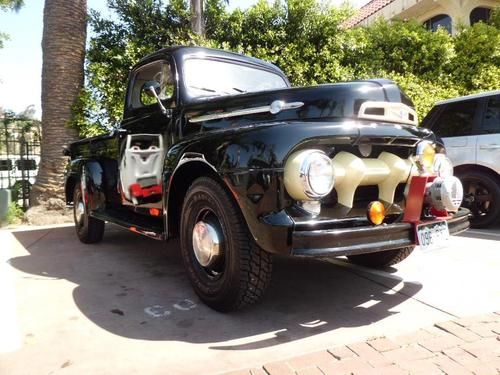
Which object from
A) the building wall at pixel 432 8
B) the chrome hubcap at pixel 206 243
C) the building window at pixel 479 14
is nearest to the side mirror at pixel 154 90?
the chrome hubcap at pixel 206 243

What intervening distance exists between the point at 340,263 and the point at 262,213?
200cm

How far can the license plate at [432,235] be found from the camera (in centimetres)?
262

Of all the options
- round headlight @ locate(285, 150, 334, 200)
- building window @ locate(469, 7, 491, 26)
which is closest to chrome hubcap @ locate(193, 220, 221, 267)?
round headlight @ locate(285, 150, 334, 200)

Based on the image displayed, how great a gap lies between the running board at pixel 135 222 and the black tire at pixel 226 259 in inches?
21.2

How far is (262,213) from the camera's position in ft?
7.83

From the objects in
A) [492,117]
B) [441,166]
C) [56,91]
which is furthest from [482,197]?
[56,91]

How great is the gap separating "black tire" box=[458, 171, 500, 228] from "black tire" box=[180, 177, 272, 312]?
409 centimetres

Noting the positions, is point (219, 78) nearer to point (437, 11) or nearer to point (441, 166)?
point (441, 166)

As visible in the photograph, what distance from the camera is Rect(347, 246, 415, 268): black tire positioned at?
3633 millimetres

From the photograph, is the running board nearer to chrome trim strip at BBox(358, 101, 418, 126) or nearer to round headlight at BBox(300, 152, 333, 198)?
round headlight at BBox(300, 152, 333, 198)

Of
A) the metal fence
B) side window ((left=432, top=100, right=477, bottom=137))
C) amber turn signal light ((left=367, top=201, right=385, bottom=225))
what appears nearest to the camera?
amber turn signal light ((left=367, top=201, right=385, bottom=225))

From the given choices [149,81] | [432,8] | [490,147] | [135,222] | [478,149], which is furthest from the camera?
[432,8]

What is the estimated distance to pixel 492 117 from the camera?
5.51 m

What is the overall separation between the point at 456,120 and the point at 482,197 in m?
1.14
